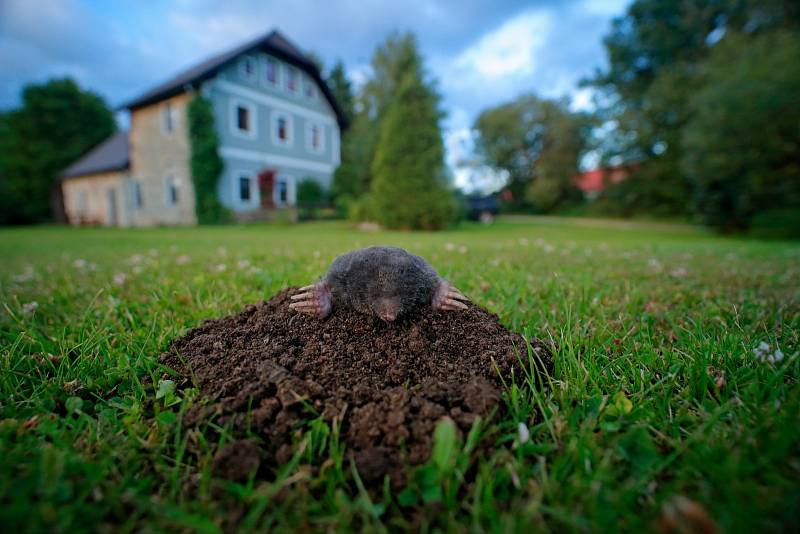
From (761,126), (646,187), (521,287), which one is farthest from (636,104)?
(521,287)

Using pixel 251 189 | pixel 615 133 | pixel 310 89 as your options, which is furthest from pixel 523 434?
pixel 615 133

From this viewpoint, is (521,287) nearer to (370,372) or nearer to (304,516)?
(370,372)

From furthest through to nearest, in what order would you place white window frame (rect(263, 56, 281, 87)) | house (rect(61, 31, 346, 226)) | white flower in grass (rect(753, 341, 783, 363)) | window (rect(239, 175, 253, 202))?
white window frame (rect(263, 56, 281, 87))
window (rect(239, 175, 253, 202))
house (rect(61, 31, 346, 226))
white flower in grass (rect(753, 341, 783, 363))

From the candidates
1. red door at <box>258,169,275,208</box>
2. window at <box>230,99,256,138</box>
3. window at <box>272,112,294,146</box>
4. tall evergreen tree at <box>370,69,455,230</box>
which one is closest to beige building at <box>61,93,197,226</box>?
window at <box>230,99,256,138</box>

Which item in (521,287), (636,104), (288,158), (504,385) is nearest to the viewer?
(504,385)

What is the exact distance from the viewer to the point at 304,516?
0.73m

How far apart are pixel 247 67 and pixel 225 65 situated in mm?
1422

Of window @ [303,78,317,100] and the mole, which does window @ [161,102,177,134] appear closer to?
window @ [303,78,317,100]

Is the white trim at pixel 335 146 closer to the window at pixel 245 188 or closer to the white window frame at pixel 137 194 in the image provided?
the window at pixel 245 188

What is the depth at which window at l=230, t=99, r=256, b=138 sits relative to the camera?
1784 cm

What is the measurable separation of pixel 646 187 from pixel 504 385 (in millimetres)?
28867

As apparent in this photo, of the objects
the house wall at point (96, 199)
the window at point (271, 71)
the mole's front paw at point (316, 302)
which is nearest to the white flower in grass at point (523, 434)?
the mole's front paw at point (316, 302)

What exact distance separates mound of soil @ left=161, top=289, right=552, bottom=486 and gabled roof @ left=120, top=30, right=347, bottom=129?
19.0 metres

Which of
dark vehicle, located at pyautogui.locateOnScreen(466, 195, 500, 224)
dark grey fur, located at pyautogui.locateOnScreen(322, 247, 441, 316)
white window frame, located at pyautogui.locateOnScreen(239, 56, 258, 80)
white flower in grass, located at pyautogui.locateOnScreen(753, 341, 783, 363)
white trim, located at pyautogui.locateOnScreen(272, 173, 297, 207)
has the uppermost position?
white window frame, located at pyautogui.locateOnScreen(239, 56, 258, 80)
